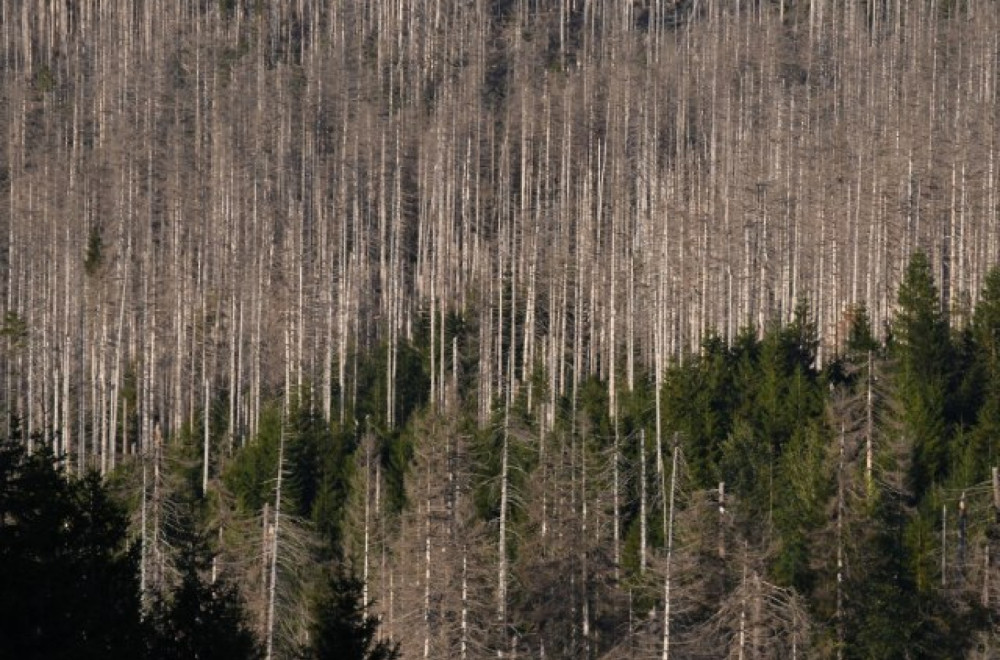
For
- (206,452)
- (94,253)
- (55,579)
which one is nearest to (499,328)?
(206,452)

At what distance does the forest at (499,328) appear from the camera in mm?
33625

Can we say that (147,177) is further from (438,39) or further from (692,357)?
(692,357)

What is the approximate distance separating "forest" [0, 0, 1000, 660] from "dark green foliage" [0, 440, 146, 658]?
62 mm

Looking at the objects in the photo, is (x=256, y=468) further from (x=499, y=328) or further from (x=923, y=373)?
(x=923, y=373)

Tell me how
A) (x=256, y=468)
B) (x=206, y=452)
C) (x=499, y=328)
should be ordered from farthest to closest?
(x=499, y=328) → (x=206, y=452) → (x=256, y=468)

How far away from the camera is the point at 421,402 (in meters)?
66.5

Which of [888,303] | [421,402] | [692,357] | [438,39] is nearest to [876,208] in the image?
[888,303]

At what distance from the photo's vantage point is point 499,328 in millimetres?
66812

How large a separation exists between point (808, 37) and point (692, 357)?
52.4 m

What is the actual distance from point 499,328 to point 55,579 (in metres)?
48.1

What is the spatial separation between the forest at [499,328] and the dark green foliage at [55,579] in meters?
0.06

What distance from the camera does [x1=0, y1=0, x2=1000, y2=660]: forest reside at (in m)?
33.6

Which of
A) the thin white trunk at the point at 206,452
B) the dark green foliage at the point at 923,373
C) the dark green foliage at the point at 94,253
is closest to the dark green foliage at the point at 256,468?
the thin white trunk at the point at 206,452

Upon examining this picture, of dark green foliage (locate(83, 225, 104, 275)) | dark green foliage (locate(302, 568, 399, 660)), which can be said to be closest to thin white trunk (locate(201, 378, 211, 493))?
dark green foliage (locate(83, 225, 104, 275))
